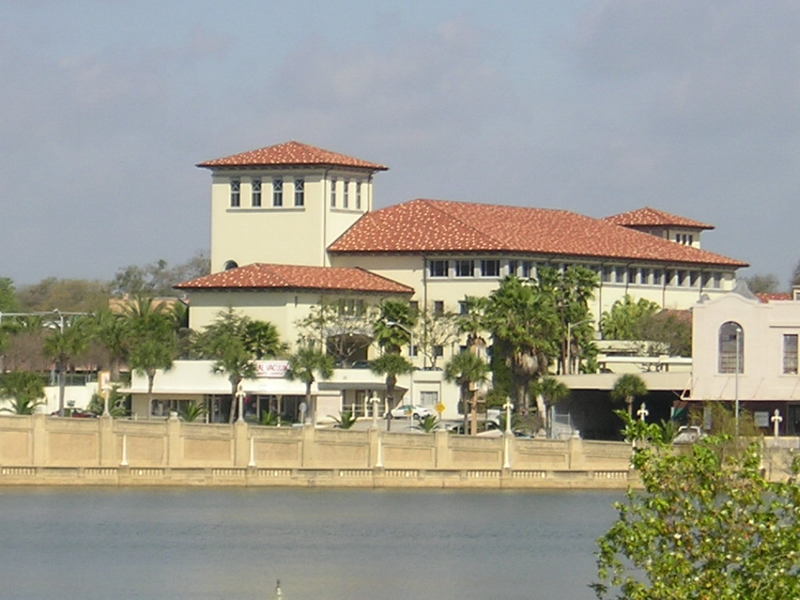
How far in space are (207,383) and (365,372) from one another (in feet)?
28.2

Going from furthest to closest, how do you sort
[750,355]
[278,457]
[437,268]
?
[437,268]
[750,355]
[278,457]

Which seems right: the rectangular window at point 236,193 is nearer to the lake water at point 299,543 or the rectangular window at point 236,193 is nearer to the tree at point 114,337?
the tree at point 114,337

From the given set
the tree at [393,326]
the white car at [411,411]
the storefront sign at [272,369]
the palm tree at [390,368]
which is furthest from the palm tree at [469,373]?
the storefront sign at [272,369]

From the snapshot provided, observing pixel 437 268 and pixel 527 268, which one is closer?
pixel 527 268

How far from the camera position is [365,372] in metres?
132

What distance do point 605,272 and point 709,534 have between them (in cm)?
10908

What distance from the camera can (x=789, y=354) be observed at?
122 m

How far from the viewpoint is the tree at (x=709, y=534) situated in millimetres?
39812

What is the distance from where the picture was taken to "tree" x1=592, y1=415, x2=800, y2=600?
39.8 metres

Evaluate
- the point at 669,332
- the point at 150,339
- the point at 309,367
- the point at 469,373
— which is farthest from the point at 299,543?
the point at 669,332

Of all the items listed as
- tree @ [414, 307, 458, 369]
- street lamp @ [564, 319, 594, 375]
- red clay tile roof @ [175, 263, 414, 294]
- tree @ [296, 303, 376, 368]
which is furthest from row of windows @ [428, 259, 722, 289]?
street lamp @ [564, 319, 594, 375]

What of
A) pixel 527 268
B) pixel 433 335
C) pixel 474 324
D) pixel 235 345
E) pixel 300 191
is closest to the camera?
pixel 235 345

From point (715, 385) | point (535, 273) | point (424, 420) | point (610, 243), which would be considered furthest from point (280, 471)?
point (610, 243)

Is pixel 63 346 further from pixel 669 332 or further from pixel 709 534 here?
pixel 709 534
